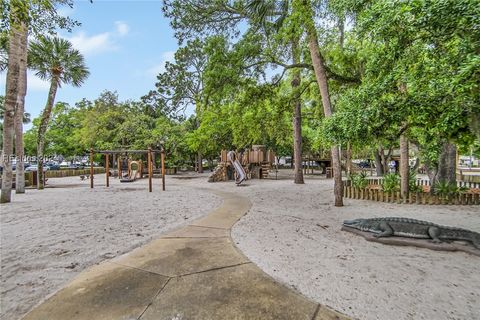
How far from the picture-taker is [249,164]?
1708 centimetres

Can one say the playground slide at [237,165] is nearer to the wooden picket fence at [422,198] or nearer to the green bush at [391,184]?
the wooden picket fence at [422,198]

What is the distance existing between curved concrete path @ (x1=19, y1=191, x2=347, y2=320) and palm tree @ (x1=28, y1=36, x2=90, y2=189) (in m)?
12.6

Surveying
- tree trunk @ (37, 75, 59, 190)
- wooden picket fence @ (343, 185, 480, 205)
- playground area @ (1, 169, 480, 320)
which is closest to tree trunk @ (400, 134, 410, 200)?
wooden picket fence @ (343, 185, 480, 205)

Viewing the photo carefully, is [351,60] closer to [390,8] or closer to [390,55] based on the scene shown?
[390,55]

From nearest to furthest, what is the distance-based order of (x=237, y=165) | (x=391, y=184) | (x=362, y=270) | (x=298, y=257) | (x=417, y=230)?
(x=362, y=270), (x=298, y=257), (x=417, y=230), (x=391, y=184), (x=237, y=165)

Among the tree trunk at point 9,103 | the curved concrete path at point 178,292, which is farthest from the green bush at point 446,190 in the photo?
the tree trunk at point 9,103

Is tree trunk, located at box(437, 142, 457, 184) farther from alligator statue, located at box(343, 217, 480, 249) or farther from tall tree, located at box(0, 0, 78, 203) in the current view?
tall tree, located at box(0, 0, 78, 203)

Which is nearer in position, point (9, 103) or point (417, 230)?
point (417, 230)

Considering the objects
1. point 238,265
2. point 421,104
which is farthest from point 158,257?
point 421,104

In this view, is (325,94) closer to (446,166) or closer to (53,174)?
(446,166)

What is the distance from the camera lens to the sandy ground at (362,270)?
2063 millimetres

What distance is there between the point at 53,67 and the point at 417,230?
17.3m

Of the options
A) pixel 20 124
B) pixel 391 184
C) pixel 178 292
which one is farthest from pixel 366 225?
pixel 20 124

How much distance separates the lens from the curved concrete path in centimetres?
191
